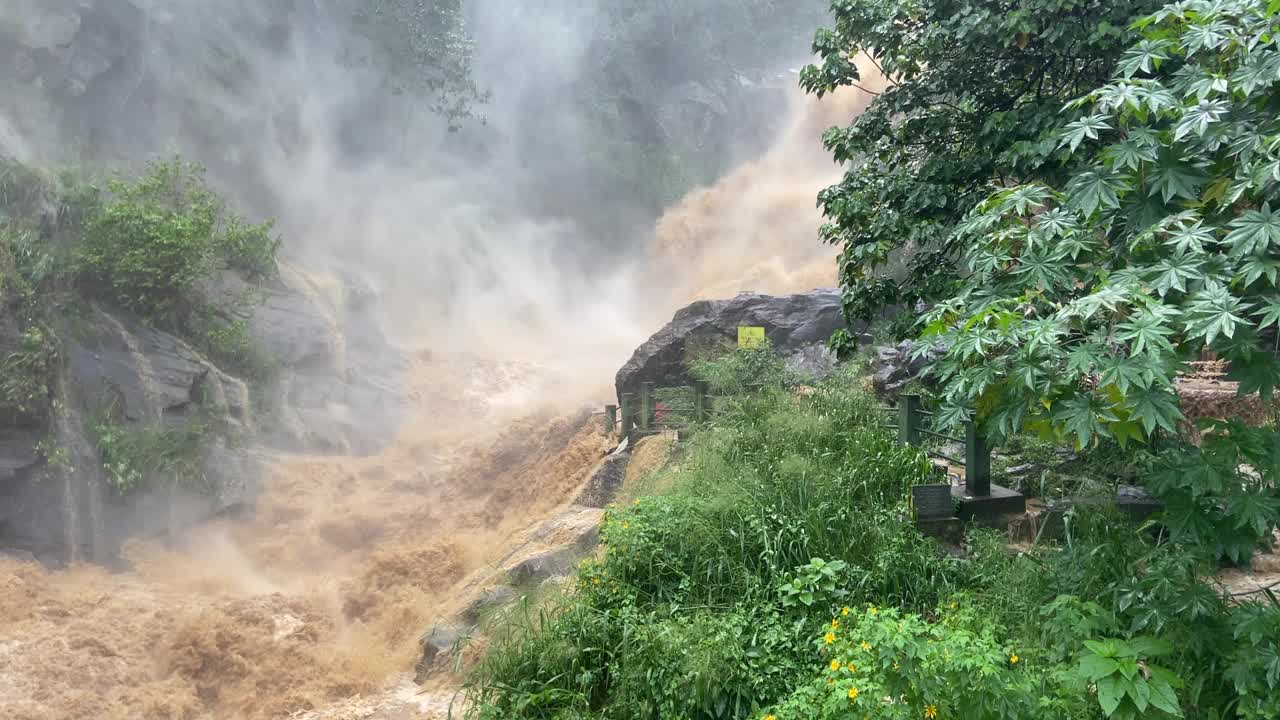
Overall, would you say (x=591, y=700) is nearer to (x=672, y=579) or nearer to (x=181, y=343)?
(x=672, y=579)

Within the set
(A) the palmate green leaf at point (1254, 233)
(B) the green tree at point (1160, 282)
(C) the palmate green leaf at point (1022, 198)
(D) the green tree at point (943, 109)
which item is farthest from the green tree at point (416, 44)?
(A) the palmate green leaf at point (1254, 233)

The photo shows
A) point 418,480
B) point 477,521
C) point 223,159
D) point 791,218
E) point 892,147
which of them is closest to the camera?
point 892,147

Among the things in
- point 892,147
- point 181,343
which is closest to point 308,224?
point 181,343

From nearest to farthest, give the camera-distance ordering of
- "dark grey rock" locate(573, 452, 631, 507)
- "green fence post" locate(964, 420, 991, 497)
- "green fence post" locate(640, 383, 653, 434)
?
"green fence post" locate(964, 420, 991, 497) → "dark grey rock" locate(573, 452, 631, 507) → "green fence post" locate(640, 383, 653, 434)

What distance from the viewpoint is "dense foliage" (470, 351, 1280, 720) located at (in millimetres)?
3443

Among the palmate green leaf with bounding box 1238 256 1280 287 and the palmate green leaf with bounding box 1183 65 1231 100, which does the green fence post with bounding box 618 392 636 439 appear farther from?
the palmate green leaf with bounding box 1238 256 1280 287

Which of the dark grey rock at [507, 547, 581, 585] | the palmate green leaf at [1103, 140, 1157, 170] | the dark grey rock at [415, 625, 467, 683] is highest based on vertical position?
the palmate green leaf at [1103, 140, 1157, 170]

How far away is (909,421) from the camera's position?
670 centimetres

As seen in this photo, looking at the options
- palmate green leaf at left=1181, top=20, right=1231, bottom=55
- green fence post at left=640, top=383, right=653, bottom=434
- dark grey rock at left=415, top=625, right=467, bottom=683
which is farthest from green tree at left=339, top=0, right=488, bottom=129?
palmate green leaf at left=1181, top=20, right=1231, bottom=55

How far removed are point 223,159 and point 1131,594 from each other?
24.1 meters

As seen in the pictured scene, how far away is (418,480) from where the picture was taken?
56.2 ft

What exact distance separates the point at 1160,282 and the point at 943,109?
370cm

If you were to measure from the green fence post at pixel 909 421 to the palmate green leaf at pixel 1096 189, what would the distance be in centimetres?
312

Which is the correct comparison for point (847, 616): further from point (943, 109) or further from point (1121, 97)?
point (943, 109)
